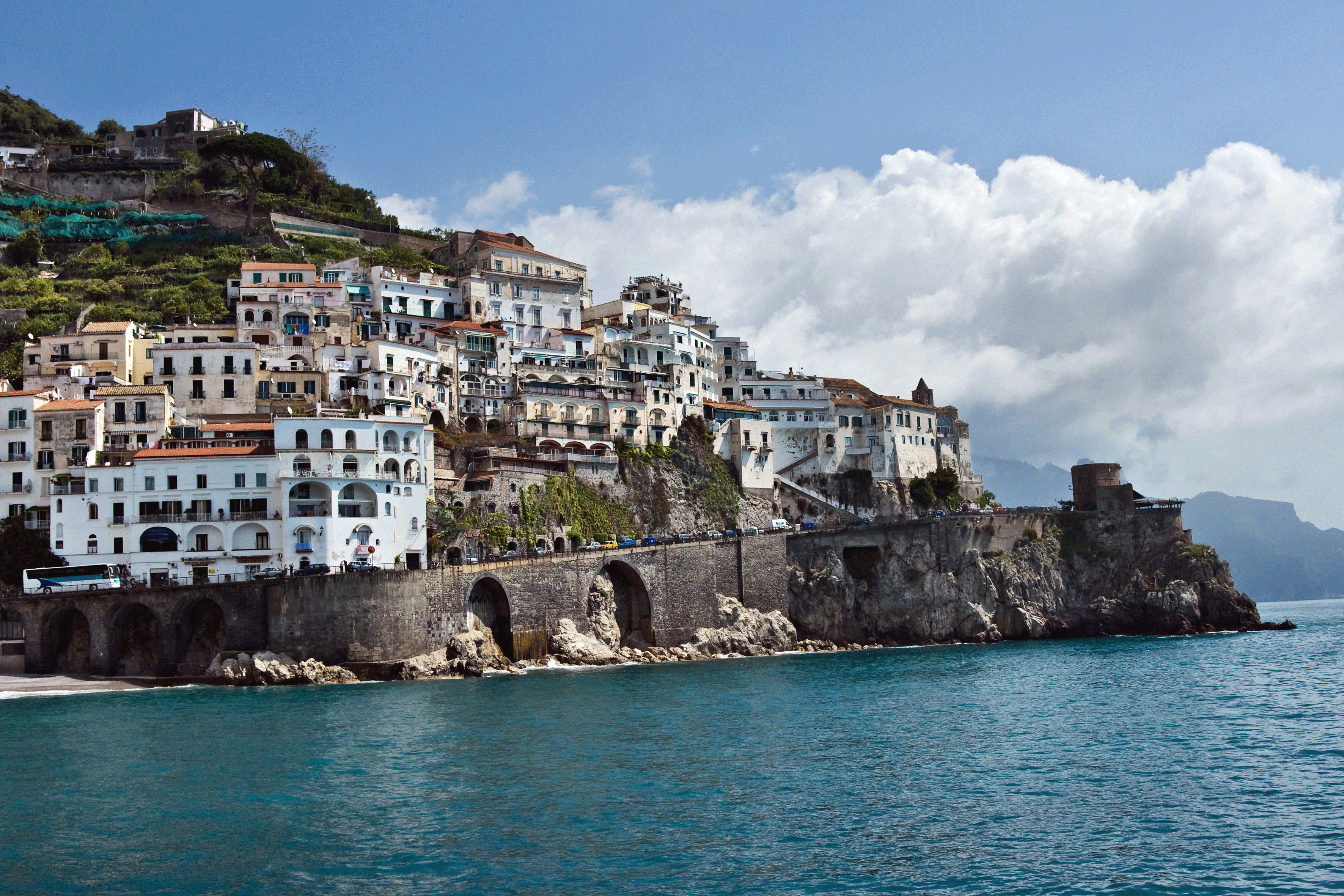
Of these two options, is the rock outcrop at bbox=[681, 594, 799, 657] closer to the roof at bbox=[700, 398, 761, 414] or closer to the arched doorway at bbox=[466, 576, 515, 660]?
the arched doorway at bbox=[466, 576, 515, 660]

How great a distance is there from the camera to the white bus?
62500 millimetres

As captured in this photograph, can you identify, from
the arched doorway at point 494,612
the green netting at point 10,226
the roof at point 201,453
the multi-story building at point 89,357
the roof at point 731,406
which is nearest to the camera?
the roof at point 201,453

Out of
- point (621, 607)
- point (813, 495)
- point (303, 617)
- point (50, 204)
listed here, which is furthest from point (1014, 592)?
point (50, 204)

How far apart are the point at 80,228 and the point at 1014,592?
78149mm

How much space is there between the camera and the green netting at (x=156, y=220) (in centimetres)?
10288

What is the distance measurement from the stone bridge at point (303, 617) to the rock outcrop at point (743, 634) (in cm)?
884

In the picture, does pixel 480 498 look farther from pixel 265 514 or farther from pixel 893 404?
pixel 893 404

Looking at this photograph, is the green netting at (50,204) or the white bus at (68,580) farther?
the green netting at (50,204)

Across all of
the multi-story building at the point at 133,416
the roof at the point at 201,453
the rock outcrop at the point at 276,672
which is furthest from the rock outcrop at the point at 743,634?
the multi-story building at the point at 133,416

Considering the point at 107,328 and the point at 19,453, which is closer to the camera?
the point at 19,453

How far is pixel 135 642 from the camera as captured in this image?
6372 centimetres

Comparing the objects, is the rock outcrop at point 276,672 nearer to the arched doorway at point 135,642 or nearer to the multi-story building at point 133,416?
the arched doorway at point 135,642

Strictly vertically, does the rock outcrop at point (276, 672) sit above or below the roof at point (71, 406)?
below

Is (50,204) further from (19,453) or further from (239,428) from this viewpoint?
(239,428)
